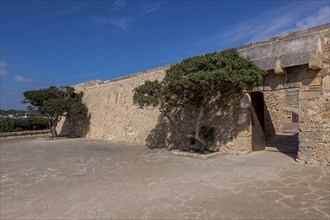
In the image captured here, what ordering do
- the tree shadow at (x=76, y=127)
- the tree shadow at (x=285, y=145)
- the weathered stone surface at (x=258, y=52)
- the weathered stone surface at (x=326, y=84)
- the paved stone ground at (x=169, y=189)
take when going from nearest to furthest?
the paved stone ground at (x=169, y=189), the weathered stone surface at (x=326, y=84), the weathered stone surface at (x=258, y=52), the tree shadow at (x=285, y=145), the tree shadow at (x=76, y=127)

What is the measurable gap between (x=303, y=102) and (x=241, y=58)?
6.18 feet

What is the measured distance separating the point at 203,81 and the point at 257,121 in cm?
276

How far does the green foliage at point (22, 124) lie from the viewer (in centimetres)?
1810

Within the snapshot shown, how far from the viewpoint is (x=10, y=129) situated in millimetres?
18281

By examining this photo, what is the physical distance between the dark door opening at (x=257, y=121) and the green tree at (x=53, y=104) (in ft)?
33.5

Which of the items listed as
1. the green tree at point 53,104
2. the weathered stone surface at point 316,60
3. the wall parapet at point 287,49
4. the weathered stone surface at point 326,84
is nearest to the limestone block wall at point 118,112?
the green tree at point 53,104

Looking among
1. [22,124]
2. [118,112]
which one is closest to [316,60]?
[118,112]

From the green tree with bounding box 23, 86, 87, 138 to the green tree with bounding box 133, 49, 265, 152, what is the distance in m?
7.90

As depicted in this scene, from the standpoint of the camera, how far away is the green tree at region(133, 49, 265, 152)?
6867 mm

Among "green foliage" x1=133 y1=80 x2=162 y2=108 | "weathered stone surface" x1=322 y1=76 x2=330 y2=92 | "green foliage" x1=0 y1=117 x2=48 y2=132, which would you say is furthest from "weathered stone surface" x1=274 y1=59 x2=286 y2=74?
"green foliage" x1=0 y1=117 x2=48 y2=132

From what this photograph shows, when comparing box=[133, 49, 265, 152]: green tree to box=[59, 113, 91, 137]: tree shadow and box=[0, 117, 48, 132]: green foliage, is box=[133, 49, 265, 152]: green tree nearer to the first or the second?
box=[59, 113, 91, 137]: tree shadow

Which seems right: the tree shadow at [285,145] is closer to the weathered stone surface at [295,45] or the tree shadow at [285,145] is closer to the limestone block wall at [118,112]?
the weathered stone surface at [295,45]

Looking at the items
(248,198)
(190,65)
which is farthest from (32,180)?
(190,65)

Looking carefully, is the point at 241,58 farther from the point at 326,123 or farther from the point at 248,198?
the point at 248,198
